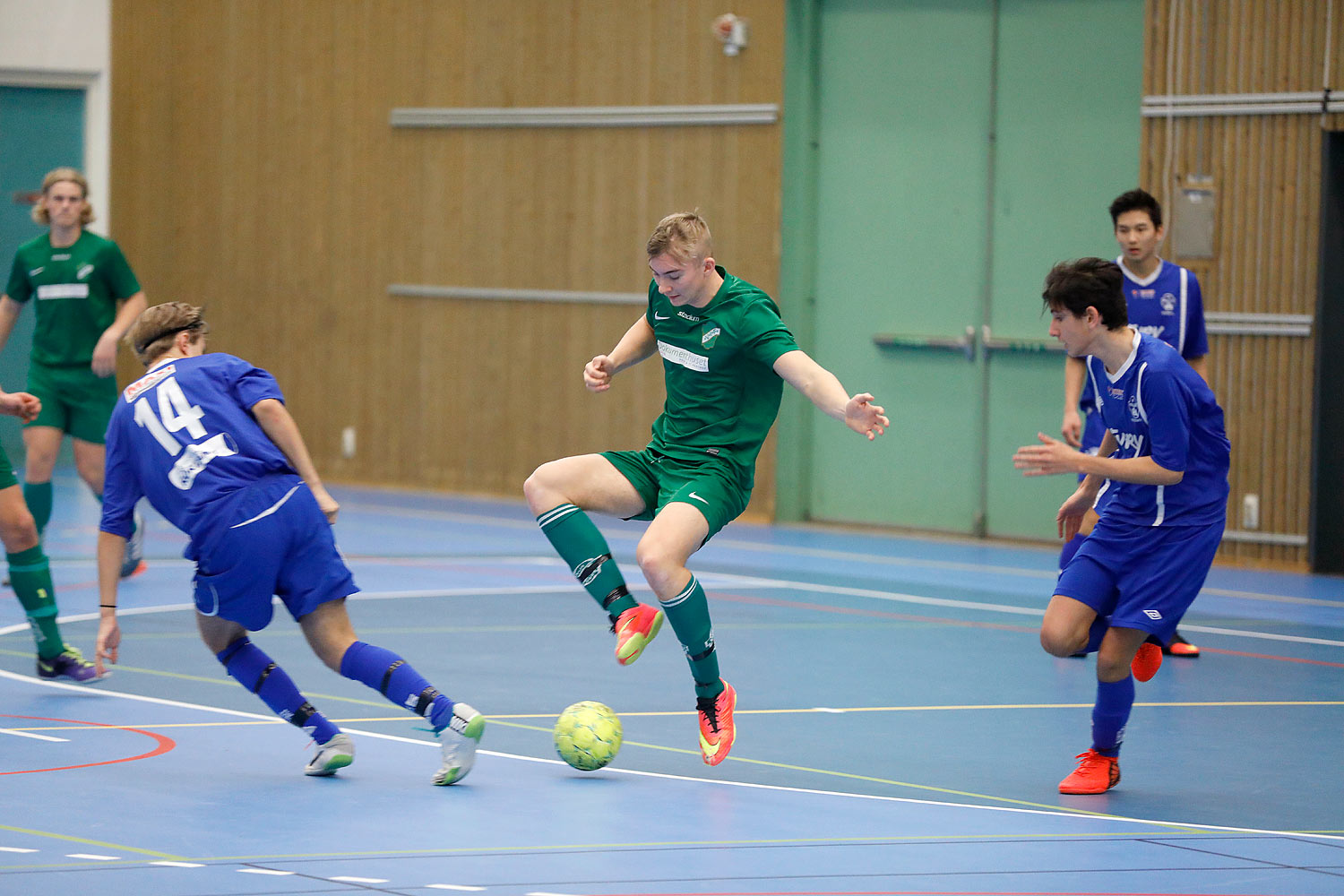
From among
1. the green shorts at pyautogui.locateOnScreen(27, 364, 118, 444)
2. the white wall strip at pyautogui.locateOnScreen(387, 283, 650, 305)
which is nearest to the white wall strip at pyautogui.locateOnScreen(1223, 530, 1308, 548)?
the white wall strip at pyautogui.locateOnScreen(387, 283, 650, 305)

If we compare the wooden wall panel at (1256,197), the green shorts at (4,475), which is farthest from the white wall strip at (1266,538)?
the green shorts at (4,475)

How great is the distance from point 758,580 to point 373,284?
6.67 metres

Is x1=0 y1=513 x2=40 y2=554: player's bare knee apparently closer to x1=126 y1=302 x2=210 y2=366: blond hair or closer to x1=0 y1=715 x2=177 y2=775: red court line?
x1=0 y1=715 x2=177 y2=775: red court line

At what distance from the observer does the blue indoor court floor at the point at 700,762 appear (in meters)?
4.82

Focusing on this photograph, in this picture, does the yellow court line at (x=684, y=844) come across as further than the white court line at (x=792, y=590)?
No

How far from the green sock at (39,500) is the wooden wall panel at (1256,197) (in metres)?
7.57

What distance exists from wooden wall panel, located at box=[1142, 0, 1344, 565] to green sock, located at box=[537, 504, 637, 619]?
726 centimetres

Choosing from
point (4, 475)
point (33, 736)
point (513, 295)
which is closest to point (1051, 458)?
point (33, 736)

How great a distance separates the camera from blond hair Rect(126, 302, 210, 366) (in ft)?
19.1

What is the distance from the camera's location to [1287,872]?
4.87 m

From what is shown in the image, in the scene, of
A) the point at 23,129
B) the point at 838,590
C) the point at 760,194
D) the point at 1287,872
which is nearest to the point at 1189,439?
the point at 1287,872

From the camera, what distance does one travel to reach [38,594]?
292 inches

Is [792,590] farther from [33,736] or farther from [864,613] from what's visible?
[33,736]

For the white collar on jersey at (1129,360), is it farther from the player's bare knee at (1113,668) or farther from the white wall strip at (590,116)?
the white wall strip at (590,116)
